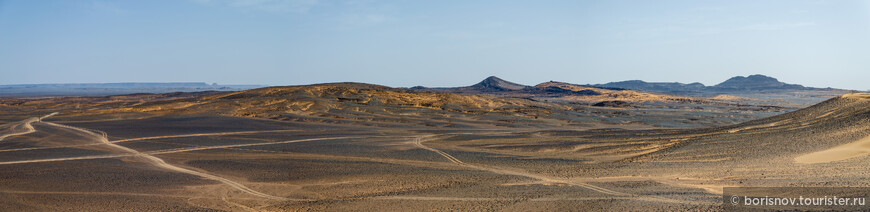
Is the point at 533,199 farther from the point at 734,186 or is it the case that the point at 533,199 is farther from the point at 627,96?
the point at 627,96

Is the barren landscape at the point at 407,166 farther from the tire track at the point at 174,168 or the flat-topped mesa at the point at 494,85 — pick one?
the flat-topped mesa at the point at 494,85

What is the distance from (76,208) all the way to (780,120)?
28.2 meters

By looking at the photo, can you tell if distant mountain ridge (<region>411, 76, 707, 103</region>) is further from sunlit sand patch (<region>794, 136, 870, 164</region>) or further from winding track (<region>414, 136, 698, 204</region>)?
sunlit sand patch (<region>794, 136, 870, 164</region>)

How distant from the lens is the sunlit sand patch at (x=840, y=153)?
17109 mm

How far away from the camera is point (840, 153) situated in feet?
57.9

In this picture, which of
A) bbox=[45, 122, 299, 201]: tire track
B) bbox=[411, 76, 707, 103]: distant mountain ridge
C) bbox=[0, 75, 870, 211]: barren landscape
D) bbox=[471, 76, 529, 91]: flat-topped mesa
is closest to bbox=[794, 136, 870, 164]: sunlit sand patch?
bbox=[0, 75, 870, 211]: barren landscape

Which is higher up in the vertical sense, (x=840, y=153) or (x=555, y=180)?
(x=840, y=153)

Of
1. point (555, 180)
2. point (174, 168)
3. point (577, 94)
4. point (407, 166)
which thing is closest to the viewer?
point (555, 180)

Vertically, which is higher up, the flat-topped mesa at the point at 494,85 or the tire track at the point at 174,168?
the flat-topped mesa at the point at 494,85

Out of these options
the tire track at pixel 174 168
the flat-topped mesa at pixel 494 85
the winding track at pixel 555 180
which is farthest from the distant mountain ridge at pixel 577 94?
the tire track at pixel 174 168

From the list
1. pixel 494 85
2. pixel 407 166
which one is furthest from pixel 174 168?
pixel 494 85

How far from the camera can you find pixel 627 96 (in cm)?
11525

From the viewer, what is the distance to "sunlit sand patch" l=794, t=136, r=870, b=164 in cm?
1711

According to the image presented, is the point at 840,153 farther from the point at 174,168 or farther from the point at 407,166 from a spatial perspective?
the point at 174,168
